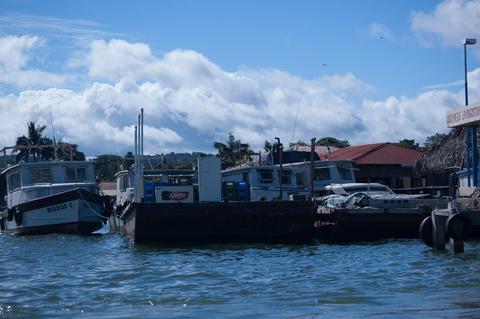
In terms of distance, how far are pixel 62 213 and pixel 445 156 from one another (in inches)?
723

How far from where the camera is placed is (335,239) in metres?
24.2

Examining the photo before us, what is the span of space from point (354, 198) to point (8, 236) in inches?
557

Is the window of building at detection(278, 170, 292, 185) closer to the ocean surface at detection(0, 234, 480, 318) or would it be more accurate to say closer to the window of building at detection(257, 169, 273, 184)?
the window of building at detection(257, 169, 273, 184)

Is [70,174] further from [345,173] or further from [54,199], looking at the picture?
[345,173]

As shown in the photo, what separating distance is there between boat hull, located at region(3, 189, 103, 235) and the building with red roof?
20634mm

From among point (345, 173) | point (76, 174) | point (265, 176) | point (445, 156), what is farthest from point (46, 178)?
point (445, 156)

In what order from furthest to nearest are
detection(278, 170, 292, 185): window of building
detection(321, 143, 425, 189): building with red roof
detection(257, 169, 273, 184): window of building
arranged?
detection(321, 143, 425, 189): building with red roof → detection(278, 170, 292, 185): window of building → detection(257, 169, 273, 184): window of building

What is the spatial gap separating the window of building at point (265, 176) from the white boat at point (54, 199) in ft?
19.6

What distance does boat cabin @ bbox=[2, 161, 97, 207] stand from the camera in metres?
29.3

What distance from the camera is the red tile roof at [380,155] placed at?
46562mm

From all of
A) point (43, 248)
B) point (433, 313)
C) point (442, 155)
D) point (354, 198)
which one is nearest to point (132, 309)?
point (433, 313)

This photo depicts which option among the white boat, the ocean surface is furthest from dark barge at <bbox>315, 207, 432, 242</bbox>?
the white boat

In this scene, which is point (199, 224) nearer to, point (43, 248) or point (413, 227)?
point (43, 248)

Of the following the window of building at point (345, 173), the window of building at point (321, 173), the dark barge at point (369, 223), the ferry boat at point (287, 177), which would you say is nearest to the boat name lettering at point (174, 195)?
the dark barge at point (369, 223)
